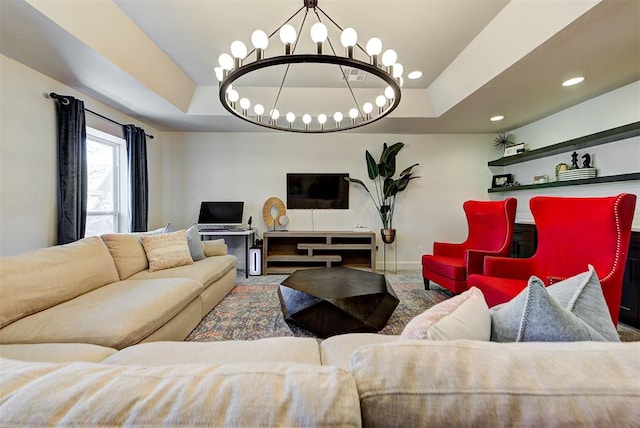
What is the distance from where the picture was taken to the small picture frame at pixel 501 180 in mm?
4318

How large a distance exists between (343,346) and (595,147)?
3.95 m

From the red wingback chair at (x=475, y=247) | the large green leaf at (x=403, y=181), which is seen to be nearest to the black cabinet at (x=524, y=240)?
the red wingback chair at (x=475, y=247)

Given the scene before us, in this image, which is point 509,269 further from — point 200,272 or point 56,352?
point 56,352

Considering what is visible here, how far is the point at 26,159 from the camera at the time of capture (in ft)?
7.84

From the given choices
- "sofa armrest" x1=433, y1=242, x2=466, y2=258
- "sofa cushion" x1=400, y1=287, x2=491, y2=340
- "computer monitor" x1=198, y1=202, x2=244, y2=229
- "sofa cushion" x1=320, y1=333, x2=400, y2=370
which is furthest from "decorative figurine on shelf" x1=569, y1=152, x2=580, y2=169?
"computer monitor" x1=198, y1=202, x2=244, y2=229

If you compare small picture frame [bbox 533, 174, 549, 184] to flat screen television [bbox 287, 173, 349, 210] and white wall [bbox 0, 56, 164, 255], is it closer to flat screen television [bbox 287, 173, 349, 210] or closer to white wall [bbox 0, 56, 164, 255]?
flat screen television [bbox 287, 173, 349, 210]

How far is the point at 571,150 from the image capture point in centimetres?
333

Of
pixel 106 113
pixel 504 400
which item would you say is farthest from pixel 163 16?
pixel 504 400

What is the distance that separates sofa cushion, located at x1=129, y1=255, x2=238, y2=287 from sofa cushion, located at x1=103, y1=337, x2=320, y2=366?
1257 mm

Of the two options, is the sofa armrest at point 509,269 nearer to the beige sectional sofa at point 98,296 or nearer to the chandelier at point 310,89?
the chandelier at point 310,89

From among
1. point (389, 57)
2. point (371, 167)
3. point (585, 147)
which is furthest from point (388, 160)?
point (389, 57)

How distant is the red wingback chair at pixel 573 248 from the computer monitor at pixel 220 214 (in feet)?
11.4

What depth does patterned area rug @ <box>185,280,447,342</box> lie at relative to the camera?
85.4 inches

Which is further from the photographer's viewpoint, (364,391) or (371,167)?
(371,167)
